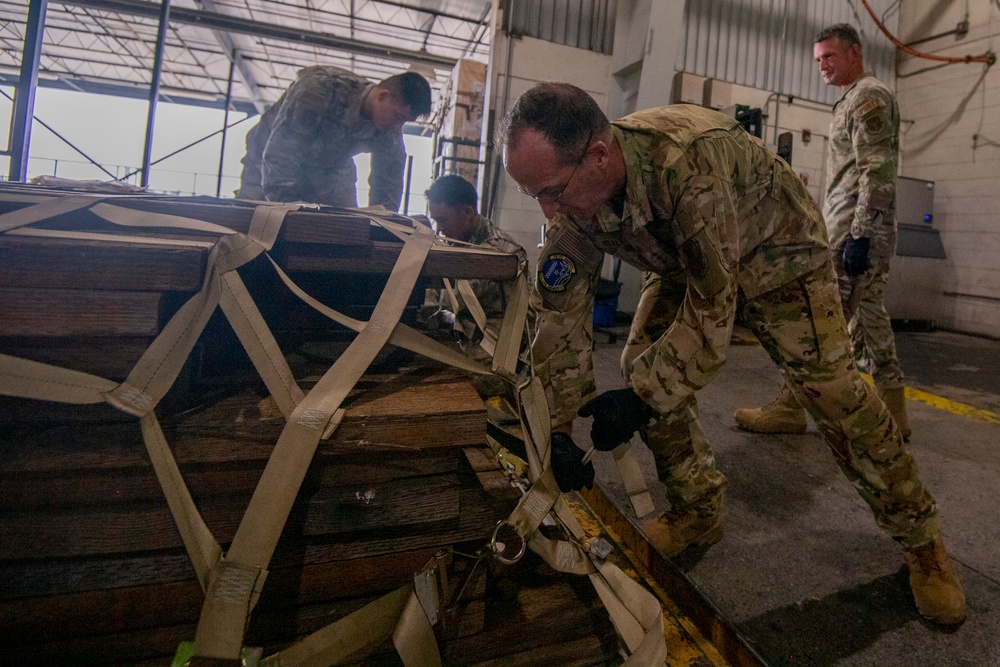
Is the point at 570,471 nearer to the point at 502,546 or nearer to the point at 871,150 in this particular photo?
the point at 502,546

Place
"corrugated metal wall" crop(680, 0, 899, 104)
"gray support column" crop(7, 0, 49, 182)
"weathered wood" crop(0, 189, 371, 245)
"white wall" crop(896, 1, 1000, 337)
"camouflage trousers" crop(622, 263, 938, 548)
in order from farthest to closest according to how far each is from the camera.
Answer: "corrugated metal wall" crop(680, 0, 899, 104) < "white wall" crop(896, 1, 1000, 337) < "gray support column" crop(7, 0, 49, 182) < "camouflage trousers" crop(622, 263, 938, 548) < "weathered wood" crop(0, 189, 371, 245)

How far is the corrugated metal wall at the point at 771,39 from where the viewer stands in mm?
6362

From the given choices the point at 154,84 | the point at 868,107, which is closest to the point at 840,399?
the point at 868,107

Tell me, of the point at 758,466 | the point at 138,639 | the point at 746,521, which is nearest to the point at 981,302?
the point at 758,466

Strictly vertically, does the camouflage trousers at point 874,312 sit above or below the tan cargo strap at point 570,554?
above

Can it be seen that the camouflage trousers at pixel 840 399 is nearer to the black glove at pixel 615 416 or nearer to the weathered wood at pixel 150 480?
the black glove at pixel 615 416

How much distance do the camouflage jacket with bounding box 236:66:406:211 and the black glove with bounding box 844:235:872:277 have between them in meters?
2.49

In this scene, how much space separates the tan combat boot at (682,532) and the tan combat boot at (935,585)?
1.57 ft

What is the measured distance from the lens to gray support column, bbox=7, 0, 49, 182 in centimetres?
338

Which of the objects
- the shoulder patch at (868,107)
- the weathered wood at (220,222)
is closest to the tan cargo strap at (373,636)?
the weathered wood at (220,222)

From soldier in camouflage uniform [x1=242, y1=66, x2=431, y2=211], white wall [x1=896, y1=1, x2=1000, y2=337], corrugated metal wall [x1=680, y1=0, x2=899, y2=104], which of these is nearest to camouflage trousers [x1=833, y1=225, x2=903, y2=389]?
soldier in camouflage uniform [x1=242, y1=66, x2=431, y2=211]

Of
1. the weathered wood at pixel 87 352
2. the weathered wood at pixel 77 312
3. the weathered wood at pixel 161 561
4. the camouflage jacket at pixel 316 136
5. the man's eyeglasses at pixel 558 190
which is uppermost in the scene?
the camouflage jacket at pixel 316 136

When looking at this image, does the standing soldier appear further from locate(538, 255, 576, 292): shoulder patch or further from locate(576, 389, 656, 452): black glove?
locate(576, 389, 656, 452): black glove

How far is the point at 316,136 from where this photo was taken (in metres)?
2.77
